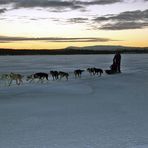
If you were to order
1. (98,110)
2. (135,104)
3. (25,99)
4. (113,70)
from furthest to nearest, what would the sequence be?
1. (113,70)
2. (25,99)
3. (135,104)
4. (98,110)

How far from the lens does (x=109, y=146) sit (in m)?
5.96

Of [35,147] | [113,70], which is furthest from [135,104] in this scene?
[113,70]

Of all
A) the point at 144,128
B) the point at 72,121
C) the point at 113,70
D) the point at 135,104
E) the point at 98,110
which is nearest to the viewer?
the point at 144,128

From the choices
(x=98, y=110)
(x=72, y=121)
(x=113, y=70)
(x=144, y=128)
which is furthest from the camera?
(x=113, y=70)

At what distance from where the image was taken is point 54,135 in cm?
677

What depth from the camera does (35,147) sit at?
594 centimetres

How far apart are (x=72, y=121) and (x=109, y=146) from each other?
7.01ft

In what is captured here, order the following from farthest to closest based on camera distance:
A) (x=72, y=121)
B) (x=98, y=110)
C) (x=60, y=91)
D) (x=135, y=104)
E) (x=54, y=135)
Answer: (x=60, y=91)
(x=135, y=104)
(x=98, y=110)
(x=72, y=121)
(x=54, y=135)

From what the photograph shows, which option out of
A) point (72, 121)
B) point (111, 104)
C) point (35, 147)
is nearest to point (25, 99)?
point (111, 104)

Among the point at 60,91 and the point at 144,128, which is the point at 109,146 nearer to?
the point at 144,128

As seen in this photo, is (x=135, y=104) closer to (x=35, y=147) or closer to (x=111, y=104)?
(x=111, y=104)

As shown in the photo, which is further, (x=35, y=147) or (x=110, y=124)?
(x=110, y=124)

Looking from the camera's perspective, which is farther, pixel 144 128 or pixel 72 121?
pixel 72 121

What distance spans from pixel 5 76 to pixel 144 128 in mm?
10534
